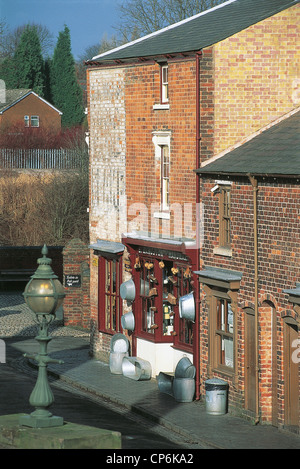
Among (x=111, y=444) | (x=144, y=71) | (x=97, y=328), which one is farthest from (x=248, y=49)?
(x=111, y=444)

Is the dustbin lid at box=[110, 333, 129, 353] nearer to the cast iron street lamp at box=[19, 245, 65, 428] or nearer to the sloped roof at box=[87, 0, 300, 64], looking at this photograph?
the sloped roof at box=[87, 0, 300, 64]

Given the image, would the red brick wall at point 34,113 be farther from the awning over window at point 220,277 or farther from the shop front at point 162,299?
the awning over window at point 220,277

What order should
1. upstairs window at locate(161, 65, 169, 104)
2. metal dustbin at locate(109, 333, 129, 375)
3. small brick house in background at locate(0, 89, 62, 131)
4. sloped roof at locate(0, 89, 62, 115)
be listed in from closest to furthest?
upstairs window at locate(161, 65, 169, 104) → metal dustbin at locate(109, 333, 129, 375) → sloped roof at locate(0, 89, 62, 115) → small brick house in background at locate(0, 89, 62, 131)

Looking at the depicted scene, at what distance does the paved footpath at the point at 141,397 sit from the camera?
19.8 m

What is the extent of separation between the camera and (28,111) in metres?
A: 82.8

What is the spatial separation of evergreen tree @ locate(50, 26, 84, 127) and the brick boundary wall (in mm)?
57555

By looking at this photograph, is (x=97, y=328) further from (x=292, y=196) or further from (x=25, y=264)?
(x=25, y=264)

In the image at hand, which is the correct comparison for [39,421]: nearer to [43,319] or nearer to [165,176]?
[43,319]

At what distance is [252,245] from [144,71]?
20.9ft

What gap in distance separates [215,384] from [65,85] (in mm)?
72928

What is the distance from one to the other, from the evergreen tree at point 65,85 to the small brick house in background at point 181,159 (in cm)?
6331

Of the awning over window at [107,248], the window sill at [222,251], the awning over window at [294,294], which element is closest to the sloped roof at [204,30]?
the window sill at [222,251]

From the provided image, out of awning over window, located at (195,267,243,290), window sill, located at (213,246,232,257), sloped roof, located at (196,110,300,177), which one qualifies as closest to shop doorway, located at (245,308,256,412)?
awning over window, located at (195,267,243,290)

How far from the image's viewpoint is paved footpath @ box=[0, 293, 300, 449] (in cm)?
1981
